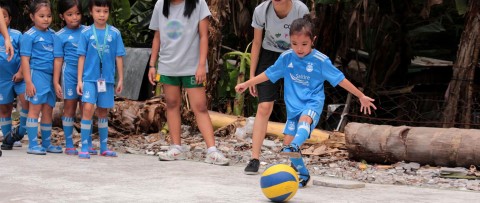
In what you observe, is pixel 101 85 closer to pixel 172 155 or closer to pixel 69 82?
pixel 69 82

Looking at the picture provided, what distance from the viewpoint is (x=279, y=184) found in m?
5.30

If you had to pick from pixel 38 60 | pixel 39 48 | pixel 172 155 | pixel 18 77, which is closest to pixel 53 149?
pixel 18 77

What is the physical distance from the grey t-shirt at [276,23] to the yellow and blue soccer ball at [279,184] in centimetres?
178

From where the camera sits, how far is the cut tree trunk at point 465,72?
9047 millimetres

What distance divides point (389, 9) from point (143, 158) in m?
5.29

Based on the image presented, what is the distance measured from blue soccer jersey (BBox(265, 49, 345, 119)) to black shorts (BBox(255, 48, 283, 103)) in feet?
1.83

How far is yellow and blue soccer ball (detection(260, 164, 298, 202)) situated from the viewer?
17.4 ft

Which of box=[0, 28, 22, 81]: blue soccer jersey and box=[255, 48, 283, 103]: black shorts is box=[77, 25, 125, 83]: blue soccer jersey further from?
box=[255, 48, 283, 103]: black shorts

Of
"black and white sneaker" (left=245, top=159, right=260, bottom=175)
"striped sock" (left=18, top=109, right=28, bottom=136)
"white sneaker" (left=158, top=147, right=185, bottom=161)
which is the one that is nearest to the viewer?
"black and white sneaker" (left=245, top=159, right=260, bottom=175)

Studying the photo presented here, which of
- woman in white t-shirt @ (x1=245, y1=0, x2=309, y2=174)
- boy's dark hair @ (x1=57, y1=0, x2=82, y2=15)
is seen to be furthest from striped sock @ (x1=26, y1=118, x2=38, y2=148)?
woman in white t-shirt @ (x1=245, y1=0, x2=309, y2=174)

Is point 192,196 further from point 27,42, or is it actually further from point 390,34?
point 390,34

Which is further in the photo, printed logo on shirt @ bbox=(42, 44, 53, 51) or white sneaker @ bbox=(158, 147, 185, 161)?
printed logo on shirt @ bbox=(42, 44, 53, 51)

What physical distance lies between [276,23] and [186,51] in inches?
38.1

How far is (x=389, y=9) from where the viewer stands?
38.4ft
